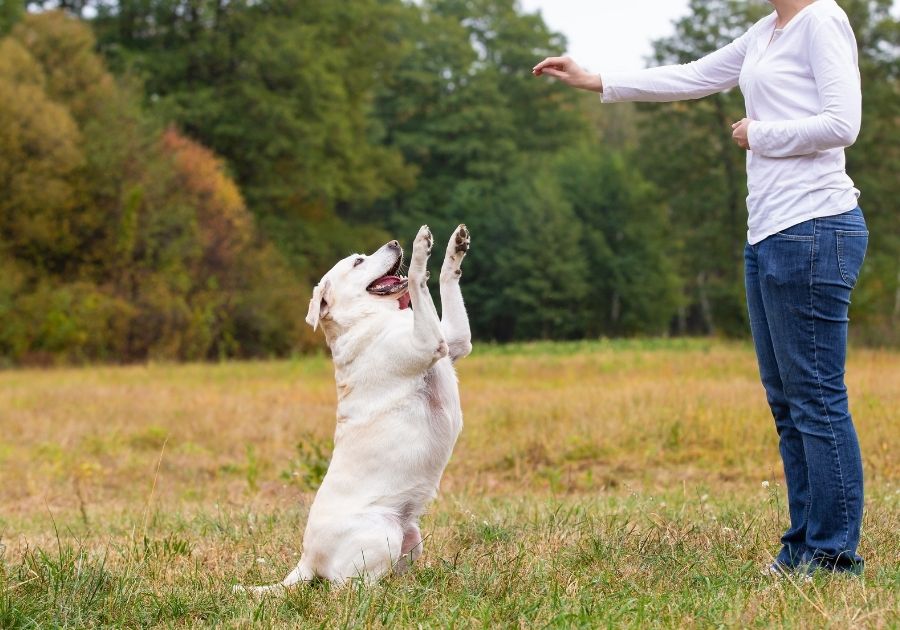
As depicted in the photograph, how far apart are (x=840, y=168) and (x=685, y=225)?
3694 cm

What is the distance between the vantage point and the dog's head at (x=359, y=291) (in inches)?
187

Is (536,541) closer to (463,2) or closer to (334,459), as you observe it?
(334,459)

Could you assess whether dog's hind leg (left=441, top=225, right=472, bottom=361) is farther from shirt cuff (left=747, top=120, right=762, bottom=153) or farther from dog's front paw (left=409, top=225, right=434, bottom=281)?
shirt cuff (left=747, top=120, right=762, bottom=153)

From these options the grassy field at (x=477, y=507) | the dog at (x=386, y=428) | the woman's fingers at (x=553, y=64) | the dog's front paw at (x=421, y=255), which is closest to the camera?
the grassy field at (x=477, y=507)

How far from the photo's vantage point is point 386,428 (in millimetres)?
4469

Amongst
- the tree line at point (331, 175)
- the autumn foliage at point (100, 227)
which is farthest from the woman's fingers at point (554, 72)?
the autumn foliage at point (100, 227)

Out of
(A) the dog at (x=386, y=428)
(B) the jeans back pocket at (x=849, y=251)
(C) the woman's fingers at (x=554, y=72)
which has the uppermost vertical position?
(C) the woman's fingers at (x=554, y=72)

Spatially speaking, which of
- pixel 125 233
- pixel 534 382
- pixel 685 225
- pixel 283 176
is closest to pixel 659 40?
pixel 685 225

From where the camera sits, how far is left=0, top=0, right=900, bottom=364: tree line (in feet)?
90.5

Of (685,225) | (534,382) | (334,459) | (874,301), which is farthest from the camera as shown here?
(685,225)

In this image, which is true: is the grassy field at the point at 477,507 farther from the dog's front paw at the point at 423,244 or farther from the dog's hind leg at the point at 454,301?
the dog's front paw at the point at 423,244

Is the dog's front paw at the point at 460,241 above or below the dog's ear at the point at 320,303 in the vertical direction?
above

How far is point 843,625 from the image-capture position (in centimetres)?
335

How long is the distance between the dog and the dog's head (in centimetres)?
1
